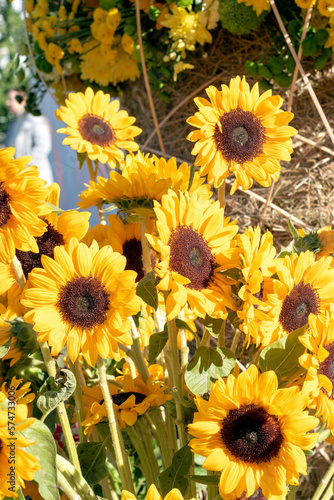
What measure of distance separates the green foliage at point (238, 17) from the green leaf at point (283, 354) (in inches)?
17.2

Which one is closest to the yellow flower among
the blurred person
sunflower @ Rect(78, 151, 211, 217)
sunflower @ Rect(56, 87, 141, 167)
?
sunflower @ Rect(56, 87, 141, 167)

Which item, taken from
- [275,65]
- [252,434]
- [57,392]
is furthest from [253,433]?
[275,65]

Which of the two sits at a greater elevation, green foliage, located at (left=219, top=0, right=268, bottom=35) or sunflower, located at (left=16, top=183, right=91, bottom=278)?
green foliage, located at (left=219, top=0, right=268, bottom=35)

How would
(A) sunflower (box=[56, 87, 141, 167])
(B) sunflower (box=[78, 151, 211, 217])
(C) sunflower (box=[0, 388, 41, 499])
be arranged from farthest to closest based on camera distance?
(A) sunflower (box=[56, 87, 141, 167])
(B) sunflower (box=[78, 151, 211, 217])
(C) sunflower (box=[0, 388, 41, 499])

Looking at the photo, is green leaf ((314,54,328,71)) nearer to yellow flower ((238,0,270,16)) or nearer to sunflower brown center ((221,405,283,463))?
yellow flower ((238,0,270,16))

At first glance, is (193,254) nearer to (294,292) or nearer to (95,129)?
(294,292)

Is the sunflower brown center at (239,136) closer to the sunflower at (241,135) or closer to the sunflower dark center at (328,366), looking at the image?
the sunflower at (241,135)

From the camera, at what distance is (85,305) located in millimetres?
273

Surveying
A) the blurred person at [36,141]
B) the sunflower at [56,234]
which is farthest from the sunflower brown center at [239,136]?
the blurred person at [36,141]

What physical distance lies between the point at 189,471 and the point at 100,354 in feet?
0.38

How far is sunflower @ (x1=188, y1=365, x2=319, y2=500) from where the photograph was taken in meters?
0.26

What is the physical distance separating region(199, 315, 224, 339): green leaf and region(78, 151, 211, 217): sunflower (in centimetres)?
8

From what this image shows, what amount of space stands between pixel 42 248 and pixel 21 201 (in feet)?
0.17

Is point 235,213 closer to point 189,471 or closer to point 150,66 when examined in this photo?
point 150,66
